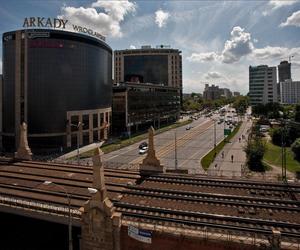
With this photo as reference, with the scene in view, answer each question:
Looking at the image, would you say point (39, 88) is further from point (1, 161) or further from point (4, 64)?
point (1, 161)

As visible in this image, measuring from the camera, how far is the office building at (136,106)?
120 m

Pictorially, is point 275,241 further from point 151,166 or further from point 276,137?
point 276,137

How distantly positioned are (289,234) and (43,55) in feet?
290

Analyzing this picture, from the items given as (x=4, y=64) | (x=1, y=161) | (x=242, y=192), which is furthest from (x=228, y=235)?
(x=4, y=64)

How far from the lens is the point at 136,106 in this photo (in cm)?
12606

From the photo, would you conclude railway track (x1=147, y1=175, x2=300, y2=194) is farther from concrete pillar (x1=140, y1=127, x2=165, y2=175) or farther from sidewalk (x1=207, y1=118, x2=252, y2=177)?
sidewalk (x1=207, y1=118, x2=252, y2=177)

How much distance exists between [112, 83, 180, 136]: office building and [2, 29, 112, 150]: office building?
2529 cm

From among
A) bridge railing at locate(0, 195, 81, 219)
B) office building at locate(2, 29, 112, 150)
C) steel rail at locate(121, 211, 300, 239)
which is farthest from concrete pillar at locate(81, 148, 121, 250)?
office building at locate(2, 29, 112, 150)

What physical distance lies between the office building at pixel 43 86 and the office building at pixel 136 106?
25295 mm

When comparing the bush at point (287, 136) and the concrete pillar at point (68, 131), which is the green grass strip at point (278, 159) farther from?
the concrete pillar at point (68, 131)

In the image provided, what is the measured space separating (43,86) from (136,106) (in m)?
45.2

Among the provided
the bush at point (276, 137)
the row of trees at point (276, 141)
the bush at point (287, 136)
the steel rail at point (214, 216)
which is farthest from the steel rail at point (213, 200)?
the bush at point (276, 137)

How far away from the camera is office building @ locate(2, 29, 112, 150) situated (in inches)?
3543

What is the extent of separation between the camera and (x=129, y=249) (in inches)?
850
